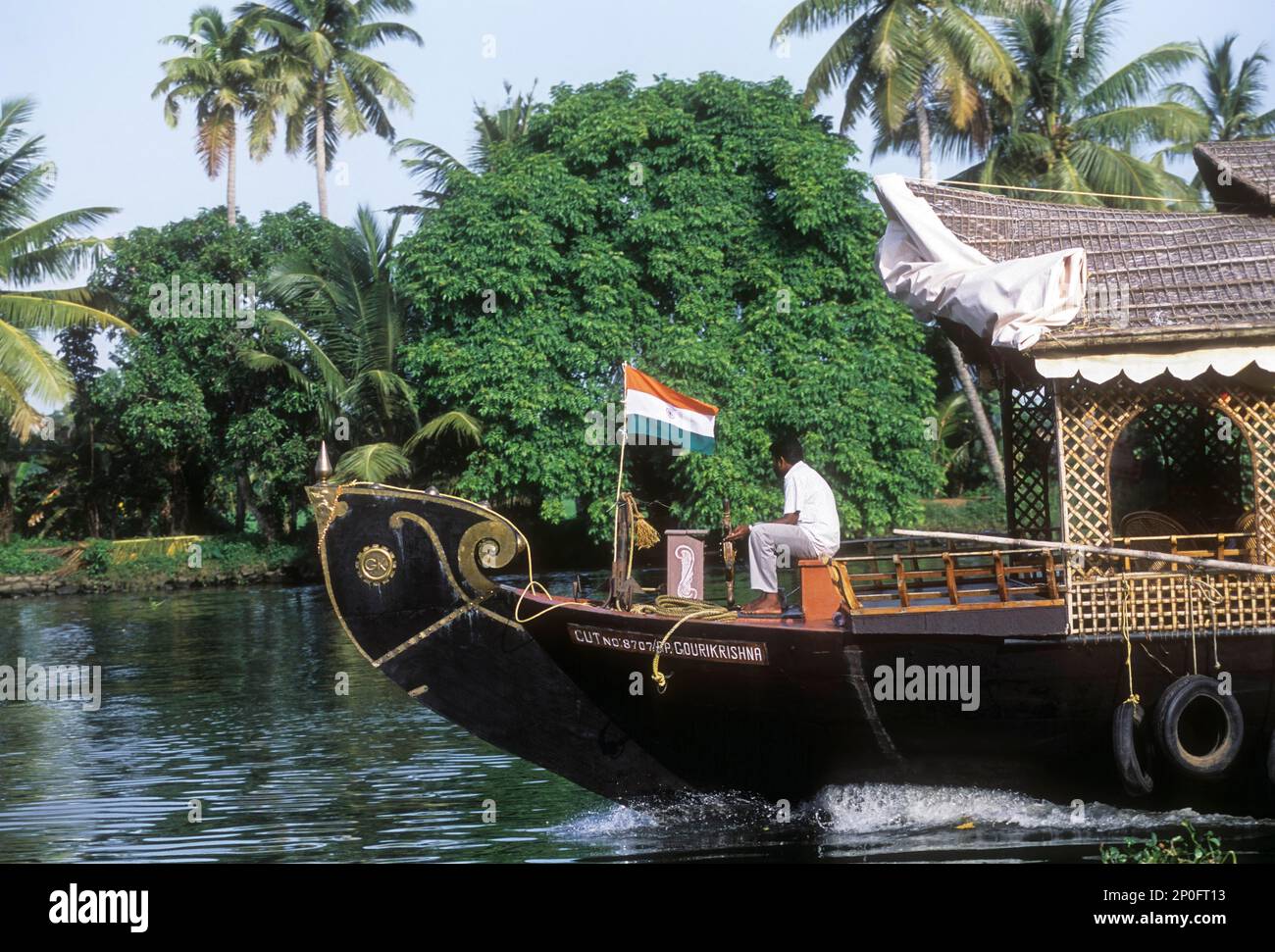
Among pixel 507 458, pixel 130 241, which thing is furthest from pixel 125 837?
→ pixel 130 241

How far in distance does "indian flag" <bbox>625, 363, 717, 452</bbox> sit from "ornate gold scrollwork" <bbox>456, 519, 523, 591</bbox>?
103 centimetres

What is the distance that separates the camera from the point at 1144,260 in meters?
9.03

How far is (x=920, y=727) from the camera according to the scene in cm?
862

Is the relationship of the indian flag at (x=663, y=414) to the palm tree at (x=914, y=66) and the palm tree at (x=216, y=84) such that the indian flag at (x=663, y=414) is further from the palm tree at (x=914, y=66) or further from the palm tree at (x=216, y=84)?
the palm tree at (x=216, y=84)

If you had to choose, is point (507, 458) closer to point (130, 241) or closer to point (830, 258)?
point (830, 258)

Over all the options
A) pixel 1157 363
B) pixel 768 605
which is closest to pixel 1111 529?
pixel 1157 363

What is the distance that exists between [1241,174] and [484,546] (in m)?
5.59

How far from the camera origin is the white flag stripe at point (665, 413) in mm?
9258

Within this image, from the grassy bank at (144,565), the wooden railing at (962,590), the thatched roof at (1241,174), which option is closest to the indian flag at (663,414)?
the wooden railing at (962,590)

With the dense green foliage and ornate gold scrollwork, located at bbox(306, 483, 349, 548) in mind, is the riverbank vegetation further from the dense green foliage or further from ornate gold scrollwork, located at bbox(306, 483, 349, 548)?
ornate gold scrollwork, located at bbox(306, 483, 349, 548)

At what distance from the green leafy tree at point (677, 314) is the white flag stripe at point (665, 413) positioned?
15.7m

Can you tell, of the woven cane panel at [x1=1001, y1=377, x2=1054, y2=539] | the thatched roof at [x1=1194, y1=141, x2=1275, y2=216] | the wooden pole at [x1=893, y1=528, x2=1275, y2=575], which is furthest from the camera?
the woven cane panel at [x1=1001, y1=377, x2=1054, y2=539]

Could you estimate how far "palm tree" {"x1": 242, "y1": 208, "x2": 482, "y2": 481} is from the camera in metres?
28.6

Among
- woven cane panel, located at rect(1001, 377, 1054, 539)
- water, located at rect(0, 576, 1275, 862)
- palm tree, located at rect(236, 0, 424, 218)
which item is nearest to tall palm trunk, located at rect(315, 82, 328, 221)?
palm tree, located at rect(236, 0, 424, 218)
